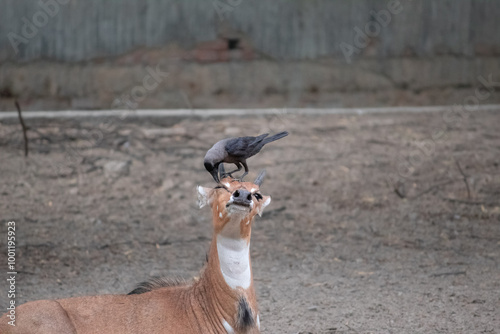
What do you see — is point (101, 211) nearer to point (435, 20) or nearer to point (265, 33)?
point (265, 33)

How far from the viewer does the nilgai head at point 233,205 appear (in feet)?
12.0

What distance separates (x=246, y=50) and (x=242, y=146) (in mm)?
4472

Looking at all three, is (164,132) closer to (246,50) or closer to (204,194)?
(246,50)

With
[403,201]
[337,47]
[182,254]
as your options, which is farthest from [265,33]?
[182,254]

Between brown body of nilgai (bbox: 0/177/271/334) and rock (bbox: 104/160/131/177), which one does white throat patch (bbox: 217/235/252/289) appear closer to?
brown body of nilgai (bbox: 0/177/271/334)

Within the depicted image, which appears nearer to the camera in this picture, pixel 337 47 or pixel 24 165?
pixel 24 165

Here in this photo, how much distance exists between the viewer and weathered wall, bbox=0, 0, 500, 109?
7934 millimetres

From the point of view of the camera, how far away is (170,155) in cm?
784

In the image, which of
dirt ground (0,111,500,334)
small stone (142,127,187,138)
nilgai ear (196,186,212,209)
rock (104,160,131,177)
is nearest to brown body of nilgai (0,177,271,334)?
nilgai ear (196,186,212,209)

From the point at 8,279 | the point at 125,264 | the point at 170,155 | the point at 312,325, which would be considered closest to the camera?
the point at 312,325

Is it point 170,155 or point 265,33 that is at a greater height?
point 265,33

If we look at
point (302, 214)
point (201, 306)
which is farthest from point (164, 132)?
point (201, 306)

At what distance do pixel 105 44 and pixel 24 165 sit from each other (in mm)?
1588

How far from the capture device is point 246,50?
27.0ft
